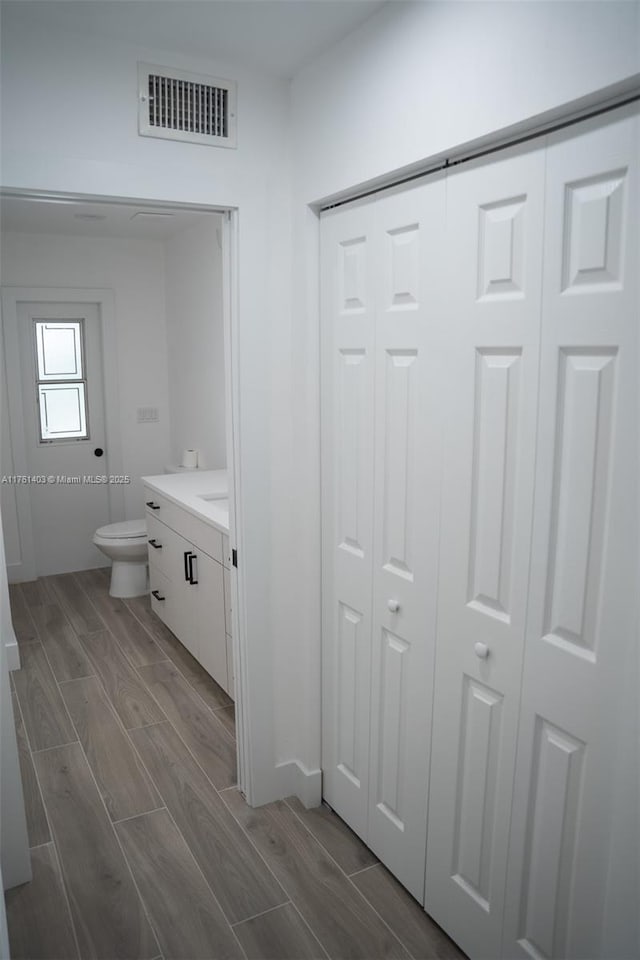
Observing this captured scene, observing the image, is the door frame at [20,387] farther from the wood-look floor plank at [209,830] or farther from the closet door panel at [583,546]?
the closet door panel at [583,546]

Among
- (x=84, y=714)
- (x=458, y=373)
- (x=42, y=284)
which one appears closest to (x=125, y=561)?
(x=84, y=714)

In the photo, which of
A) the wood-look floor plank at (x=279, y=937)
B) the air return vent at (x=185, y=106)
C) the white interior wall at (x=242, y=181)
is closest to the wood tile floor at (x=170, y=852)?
the wood-look floor plank at (x=279, y=937)

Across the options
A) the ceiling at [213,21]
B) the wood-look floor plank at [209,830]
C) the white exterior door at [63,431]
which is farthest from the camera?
the white exterior door at [63,431]

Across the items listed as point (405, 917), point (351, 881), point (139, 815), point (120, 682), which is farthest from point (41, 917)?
point (120, 682)

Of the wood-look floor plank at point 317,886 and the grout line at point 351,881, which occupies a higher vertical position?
the grout line at point 351,881

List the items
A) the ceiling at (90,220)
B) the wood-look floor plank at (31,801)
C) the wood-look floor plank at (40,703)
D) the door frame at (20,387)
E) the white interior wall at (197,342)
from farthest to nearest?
the door frame at (20,387) → the white interior wall at (197,342) → the ceiling at (90,220) → the wood-look floor plank at (40,703) → the wood-look floor plank at (31,801)

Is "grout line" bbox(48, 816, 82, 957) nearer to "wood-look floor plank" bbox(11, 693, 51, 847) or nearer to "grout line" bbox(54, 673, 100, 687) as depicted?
"wood-look floor plank" bbox(11, 693, 51, 847)

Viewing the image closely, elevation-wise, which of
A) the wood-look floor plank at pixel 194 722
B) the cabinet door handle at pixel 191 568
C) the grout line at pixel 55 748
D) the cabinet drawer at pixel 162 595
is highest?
the cabinet door handle at pixel 191 568

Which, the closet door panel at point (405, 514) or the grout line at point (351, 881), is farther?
the grout line at point (351, 881)

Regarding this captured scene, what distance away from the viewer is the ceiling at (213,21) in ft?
5.76

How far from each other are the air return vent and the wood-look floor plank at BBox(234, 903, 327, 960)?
7.56 ft

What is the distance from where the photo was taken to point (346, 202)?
2.10 meters

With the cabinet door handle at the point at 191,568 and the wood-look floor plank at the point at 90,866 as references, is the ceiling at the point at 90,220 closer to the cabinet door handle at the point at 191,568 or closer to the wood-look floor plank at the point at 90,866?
the cabinet door handle at the point at 191,568

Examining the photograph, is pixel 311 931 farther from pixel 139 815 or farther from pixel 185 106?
pixel 185 106
